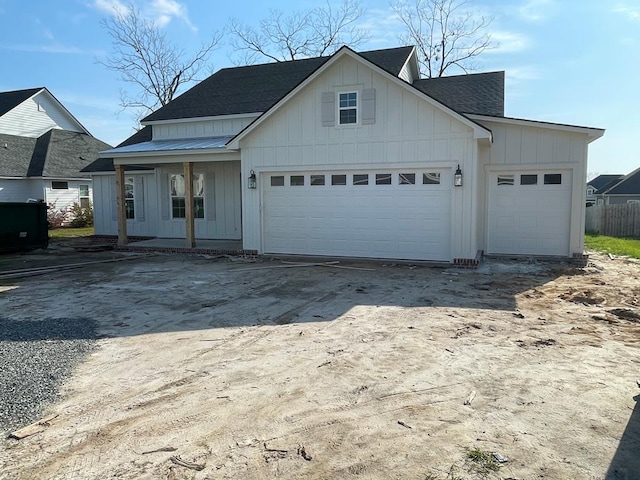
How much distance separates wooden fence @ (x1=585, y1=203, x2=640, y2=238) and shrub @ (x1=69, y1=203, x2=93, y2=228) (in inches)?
1050

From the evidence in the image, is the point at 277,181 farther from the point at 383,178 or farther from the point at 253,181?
the point at 383,178

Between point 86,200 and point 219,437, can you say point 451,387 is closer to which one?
point 219,437

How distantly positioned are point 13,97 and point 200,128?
1857 cm

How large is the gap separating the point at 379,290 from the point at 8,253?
12730mm

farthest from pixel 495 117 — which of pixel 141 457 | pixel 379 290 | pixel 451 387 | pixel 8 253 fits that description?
pixel 8 253

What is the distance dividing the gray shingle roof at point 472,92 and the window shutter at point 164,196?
31.5ft

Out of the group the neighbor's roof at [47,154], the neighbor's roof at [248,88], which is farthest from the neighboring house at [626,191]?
the neighbor's roof at [47,154]

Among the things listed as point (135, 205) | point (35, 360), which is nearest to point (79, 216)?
point (135, 205)

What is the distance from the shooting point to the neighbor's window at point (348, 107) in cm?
1199

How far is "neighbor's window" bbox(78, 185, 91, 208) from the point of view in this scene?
87.4 ft

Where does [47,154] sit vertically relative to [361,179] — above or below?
above

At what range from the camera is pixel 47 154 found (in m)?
25.8

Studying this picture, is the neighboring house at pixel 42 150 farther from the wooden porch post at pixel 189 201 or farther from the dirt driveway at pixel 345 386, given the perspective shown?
the dirt driveway at pixel 345 386

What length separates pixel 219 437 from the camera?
3.51 meters
